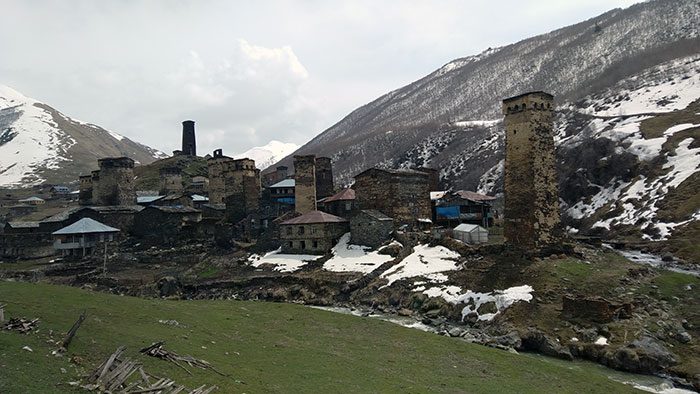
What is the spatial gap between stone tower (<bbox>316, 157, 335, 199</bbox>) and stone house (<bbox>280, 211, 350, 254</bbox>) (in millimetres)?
17557

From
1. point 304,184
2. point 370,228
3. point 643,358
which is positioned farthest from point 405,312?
point 304,184

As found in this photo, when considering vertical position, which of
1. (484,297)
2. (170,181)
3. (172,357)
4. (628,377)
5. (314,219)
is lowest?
(628,377)

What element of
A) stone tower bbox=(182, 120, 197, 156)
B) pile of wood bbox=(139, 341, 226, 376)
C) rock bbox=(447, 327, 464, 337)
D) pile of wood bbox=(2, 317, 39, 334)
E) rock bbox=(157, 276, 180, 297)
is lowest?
rock bbox=(447, 327, 464, 337)

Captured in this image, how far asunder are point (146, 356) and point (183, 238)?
45238 millimetres

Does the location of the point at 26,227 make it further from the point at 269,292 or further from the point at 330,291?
the point at 330,291

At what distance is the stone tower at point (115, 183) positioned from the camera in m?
67.9

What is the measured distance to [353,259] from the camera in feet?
140

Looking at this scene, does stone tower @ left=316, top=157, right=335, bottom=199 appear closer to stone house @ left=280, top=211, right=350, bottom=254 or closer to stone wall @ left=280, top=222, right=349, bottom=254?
stone house @ left=280, top=211, right=350, bottom=254

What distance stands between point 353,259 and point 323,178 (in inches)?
1029

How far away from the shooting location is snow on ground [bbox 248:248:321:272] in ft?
142

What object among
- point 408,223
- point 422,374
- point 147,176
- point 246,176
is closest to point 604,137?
point 408,223

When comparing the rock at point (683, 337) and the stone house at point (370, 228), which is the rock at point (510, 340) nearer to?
the rock at point (683, 337)

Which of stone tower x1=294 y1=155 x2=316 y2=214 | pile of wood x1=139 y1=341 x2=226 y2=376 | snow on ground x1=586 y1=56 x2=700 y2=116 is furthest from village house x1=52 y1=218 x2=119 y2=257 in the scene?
snow on ground x1=586 y1=56 x2=700 y2=116

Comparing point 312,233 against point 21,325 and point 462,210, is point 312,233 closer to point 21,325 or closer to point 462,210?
point 462,210
